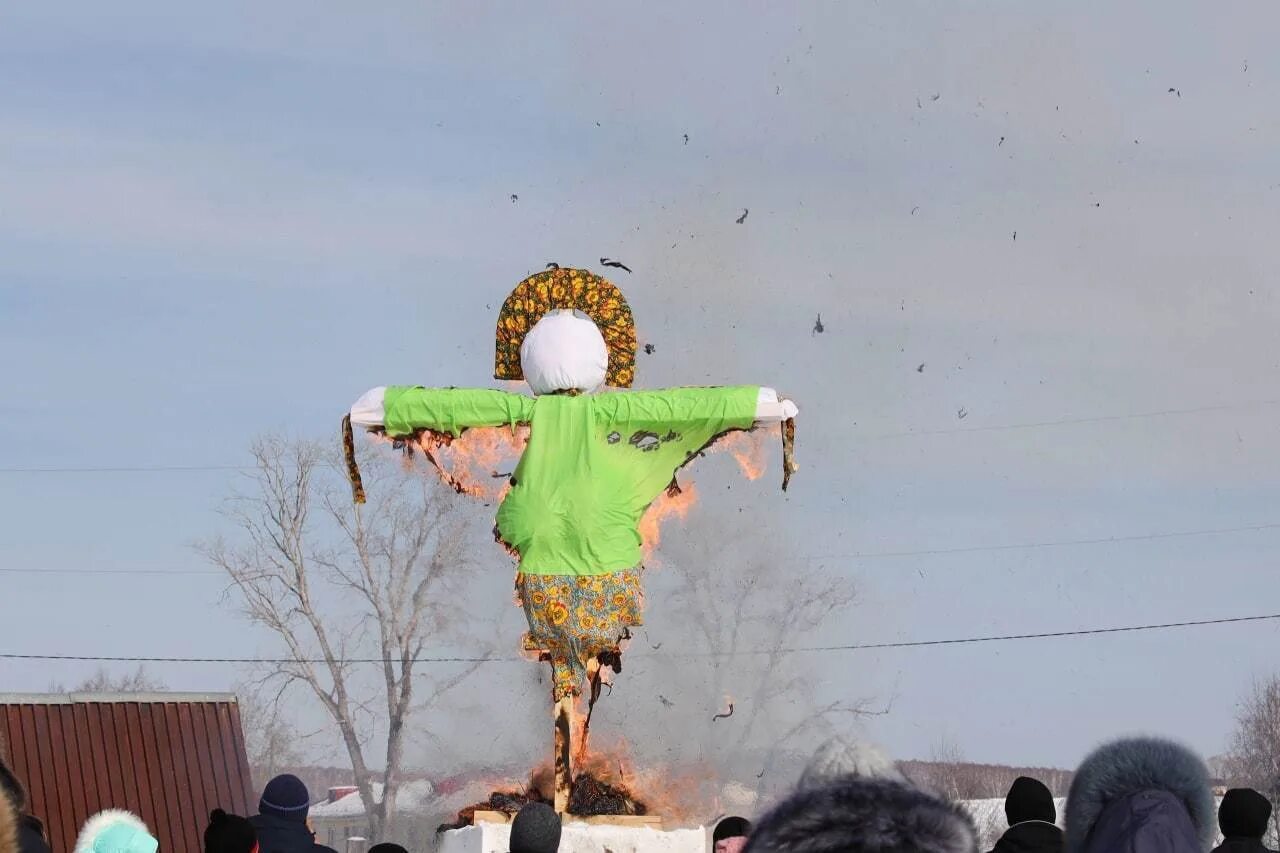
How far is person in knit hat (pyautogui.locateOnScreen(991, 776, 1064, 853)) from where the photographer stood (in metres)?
5.01

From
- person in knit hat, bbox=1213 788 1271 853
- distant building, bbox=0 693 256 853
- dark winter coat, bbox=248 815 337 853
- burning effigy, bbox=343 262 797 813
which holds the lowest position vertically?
distant building, bbox=0 693 256 853

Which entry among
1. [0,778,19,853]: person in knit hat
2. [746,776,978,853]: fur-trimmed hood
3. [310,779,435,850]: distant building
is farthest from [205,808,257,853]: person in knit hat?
[310,779,435,850]: distant building

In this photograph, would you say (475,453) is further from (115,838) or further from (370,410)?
(115,838)

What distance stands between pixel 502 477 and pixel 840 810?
20.8 feet

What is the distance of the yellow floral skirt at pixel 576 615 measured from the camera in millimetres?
8781

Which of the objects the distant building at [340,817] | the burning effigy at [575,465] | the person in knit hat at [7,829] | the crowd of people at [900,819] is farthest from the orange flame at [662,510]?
the distant building at [340,817]

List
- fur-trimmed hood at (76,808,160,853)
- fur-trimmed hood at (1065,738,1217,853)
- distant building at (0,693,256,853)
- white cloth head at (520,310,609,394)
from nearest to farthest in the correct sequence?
fur-trimmed hood at (1065,738,1217,853), fur-trimmed hood at (76,808,160,853), white cloth head at (520,310,609,394), distant building at (0,693,256,853)

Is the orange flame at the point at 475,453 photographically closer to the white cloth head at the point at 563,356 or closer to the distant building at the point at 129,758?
the white cloth head at the point at 563,356

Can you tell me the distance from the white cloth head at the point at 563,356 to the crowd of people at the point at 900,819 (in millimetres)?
3073

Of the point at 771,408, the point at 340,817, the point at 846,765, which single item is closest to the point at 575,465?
the point at 771,408

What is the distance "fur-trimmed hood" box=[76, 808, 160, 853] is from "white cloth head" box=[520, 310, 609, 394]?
419 centimetres

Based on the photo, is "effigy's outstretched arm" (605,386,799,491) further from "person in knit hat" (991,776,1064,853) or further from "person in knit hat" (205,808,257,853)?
"person in knit hat" (205,808,257,853)

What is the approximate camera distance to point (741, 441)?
9086mm

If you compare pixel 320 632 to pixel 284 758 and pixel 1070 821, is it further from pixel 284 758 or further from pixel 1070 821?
pixel 1070 821
